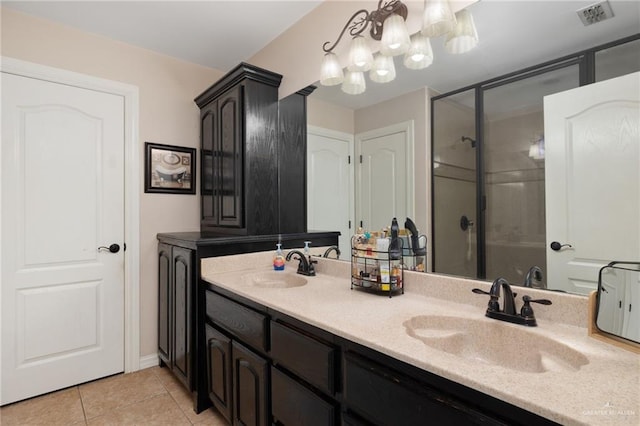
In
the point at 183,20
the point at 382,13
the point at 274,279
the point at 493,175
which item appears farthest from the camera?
the point at 183,20

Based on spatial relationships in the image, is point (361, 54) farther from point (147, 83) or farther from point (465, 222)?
point (147, 83)

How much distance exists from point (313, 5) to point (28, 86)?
1892 millimetres

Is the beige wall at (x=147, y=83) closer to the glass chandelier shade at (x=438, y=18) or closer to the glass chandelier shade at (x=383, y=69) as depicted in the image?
the glass chandelier shade at (x=383, y=69)

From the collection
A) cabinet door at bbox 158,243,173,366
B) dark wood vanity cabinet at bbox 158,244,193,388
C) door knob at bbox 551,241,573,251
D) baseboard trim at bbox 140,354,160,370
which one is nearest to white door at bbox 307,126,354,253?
dark wood vanity cabinet at bbox 158,244,193,388

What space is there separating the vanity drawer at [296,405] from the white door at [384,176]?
0.84 metres

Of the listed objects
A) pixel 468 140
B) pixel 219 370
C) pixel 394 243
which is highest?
pixel 468 140

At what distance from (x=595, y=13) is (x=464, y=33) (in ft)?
1.37

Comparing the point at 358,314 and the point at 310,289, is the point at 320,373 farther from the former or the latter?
the point at 310,289

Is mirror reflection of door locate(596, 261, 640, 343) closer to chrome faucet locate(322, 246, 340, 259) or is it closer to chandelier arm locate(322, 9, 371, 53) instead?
chrome faucet locate(322, 246, 340, 259)

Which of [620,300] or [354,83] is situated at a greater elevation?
[354,83]

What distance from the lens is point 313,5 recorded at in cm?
195

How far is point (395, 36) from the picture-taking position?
55.8 inches

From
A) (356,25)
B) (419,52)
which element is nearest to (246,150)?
(356,25)

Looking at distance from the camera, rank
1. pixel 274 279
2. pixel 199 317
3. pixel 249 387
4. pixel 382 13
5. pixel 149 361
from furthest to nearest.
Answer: pixel 149 361 → pixel 274 279 → pixel 199 317 → pixel 382 13 → pixel 249 387
